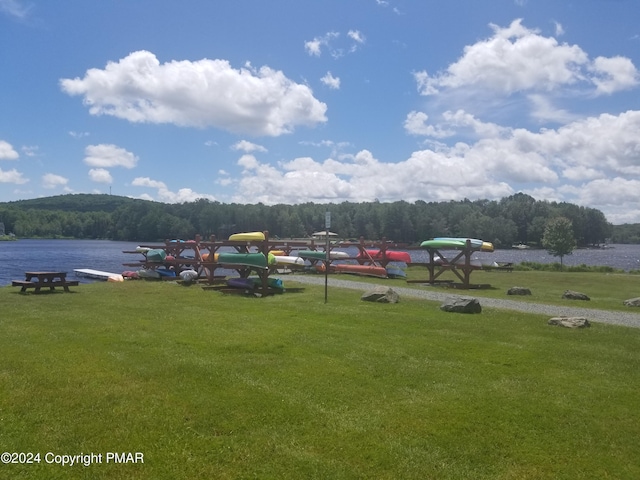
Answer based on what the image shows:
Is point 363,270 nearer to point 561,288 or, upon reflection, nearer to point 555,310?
point 561,288

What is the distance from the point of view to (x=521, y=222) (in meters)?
121

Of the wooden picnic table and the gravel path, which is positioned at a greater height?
the wooden picnic table

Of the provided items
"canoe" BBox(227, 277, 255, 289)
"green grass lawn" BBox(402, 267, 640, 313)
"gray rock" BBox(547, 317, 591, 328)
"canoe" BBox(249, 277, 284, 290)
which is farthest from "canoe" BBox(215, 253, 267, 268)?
"gray rock" BBox(547, 317, 591, 328)

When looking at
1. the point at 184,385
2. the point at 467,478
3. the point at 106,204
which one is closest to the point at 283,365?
the point at 184,385

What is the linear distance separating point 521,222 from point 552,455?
124 m

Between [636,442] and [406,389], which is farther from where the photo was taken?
[406,389]

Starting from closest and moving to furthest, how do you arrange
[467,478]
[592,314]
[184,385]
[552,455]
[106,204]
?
[467,478] < [552,455] < [184,385] < [592,314] < [106,204]

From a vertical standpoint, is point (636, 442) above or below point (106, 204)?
below

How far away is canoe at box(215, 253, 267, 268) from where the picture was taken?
20.7 m

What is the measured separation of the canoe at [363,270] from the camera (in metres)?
28.6

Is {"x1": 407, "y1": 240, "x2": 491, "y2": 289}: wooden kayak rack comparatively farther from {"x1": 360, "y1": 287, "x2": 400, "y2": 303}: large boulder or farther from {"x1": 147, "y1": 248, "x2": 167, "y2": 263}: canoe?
{"x1": 147, "y1": 248, "x2": 167, "y2": 263}: canoe

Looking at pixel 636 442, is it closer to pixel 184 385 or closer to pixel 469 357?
pixel 469 357

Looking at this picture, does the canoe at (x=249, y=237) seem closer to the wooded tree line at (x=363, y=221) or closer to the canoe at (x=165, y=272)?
the canoe at (x=165, y=272)

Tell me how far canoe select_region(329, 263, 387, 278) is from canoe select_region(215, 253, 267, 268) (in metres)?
9.03
